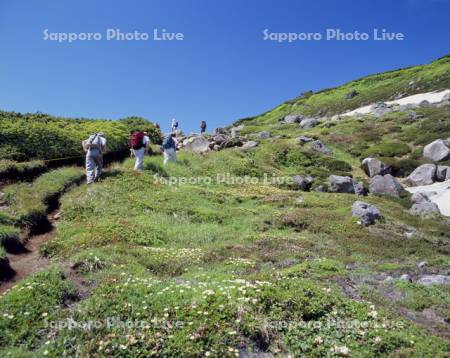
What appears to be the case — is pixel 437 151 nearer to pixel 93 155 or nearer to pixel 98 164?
pixel 98 164

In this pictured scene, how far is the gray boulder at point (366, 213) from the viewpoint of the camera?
19.8 metres

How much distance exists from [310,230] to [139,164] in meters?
12.2

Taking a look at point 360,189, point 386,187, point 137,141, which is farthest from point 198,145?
point 386,187

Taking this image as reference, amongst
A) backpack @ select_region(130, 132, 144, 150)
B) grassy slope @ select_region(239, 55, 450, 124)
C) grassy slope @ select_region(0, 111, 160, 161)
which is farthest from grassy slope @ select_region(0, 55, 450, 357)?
grassy slope @ select_region(239, 55, 450, 124)

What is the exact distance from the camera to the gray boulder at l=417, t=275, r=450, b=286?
12.2 metres

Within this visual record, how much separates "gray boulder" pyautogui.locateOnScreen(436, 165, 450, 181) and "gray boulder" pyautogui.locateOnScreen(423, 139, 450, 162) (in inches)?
177

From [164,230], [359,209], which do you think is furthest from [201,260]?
[359,209]

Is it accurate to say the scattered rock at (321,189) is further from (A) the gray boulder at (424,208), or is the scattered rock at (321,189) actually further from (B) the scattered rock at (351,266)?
(B) the scattered rock at (351,266)

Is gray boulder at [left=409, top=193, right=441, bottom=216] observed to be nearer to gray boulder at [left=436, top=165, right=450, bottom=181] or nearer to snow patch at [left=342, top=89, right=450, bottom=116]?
gray boulder at [left=436, top=165, right=450, bottom=181]

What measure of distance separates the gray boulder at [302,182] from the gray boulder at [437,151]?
15.6m

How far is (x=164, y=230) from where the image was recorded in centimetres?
1689

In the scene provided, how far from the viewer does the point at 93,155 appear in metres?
21.4

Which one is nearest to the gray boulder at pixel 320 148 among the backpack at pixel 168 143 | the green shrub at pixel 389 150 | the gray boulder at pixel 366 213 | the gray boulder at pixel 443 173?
the green shrub at pixel 389 150

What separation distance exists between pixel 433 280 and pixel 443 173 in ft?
80.8
